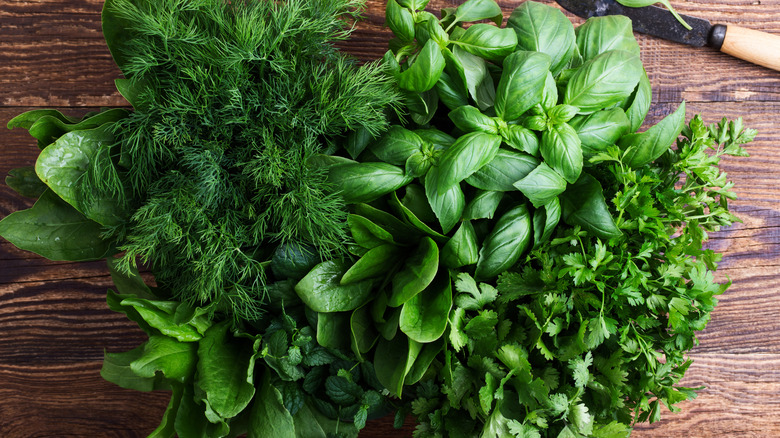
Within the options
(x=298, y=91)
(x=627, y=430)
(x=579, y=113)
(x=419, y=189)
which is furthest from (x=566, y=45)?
(x=627, y=430)

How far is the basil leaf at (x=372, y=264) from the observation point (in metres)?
0.85

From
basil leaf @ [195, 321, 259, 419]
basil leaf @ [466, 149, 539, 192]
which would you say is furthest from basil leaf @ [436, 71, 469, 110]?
basil leaf @ [195, 321, 259, 419]

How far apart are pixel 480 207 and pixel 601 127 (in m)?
0.23

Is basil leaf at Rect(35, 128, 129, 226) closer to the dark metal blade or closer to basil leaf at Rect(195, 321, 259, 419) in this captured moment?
basil leaf at Rect(195, 321, 259, 419)

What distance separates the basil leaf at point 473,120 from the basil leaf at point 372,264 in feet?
0.80

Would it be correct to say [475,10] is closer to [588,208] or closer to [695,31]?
[588,208]

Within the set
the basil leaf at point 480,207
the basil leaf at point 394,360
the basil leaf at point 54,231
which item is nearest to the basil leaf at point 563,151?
the basil leaf at point 480,207

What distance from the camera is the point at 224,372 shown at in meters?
0.85

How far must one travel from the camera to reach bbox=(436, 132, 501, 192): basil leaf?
765mm

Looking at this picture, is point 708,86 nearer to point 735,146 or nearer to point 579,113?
point 735,146

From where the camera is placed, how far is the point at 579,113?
828mm

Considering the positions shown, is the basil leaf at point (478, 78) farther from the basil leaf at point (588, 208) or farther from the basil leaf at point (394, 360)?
the basil leaf at point (394, 360)

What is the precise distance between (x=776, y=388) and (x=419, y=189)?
3.16 ft

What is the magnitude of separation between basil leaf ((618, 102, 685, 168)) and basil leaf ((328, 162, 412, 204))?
Answer: 37 cm
